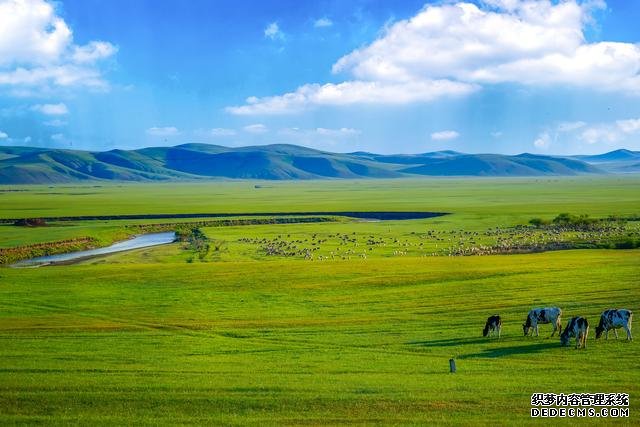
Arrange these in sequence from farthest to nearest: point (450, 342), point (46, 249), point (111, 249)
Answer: point (111, 249), point (46, 249), point (450, 342)

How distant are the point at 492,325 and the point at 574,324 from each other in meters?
3.60

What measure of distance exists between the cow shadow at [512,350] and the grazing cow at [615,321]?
1797mm

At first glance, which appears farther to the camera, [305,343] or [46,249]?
[46,249]

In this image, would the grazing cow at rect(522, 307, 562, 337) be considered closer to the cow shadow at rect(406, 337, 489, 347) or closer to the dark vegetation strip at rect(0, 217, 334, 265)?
the cow shadow at rect(406, 337, 489, 347)

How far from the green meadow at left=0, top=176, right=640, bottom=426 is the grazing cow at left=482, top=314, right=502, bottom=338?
687 millimetres

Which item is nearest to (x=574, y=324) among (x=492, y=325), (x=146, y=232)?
(x=492, y=325)

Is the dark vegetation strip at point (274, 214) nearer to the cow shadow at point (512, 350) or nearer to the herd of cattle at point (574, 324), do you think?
the herd of cattle at point (574, 324)

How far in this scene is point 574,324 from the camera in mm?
23594

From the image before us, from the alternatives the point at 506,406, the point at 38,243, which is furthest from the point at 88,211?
the point at 506,406

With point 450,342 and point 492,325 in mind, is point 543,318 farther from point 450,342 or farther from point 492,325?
point 450,342

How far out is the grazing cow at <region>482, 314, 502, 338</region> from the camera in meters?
26.0

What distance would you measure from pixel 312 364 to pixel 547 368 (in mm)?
8066

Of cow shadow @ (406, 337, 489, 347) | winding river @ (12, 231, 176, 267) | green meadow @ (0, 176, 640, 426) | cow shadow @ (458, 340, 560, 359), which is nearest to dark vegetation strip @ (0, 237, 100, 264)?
winding river @ (12, 231, 176, 267)

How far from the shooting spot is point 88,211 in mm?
130500
